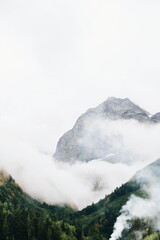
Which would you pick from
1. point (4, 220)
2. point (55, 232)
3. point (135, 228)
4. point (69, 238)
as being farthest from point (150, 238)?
point (4, 220)

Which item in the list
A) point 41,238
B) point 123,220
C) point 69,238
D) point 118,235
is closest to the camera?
point 41,238

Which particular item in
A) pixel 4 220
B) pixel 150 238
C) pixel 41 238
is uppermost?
pixel 4 220

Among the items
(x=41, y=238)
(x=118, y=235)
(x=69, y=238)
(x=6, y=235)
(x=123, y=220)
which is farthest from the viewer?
(x=123, y=220)

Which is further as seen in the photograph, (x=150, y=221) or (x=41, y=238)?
(x=150, y=221)

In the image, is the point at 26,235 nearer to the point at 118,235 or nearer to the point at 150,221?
the point at 118,235

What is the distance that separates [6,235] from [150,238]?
75211mm

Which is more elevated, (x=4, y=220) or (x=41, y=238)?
(x=4, y=220)

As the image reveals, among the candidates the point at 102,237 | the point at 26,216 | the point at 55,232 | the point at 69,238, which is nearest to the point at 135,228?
the point at 102,237

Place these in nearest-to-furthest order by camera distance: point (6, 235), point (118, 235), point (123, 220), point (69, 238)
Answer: point (6, 235)
point (69, 238)
point (118, 235)
point (123, 220)

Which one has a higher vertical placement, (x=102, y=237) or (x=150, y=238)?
(x=102, y=237)

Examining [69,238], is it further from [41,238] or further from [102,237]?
[102,237]

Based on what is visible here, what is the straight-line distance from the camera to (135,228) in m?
182

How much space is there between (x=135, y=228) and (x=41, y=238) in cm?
7659

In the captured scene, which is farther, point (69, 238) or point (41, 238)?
point (69, 238)
